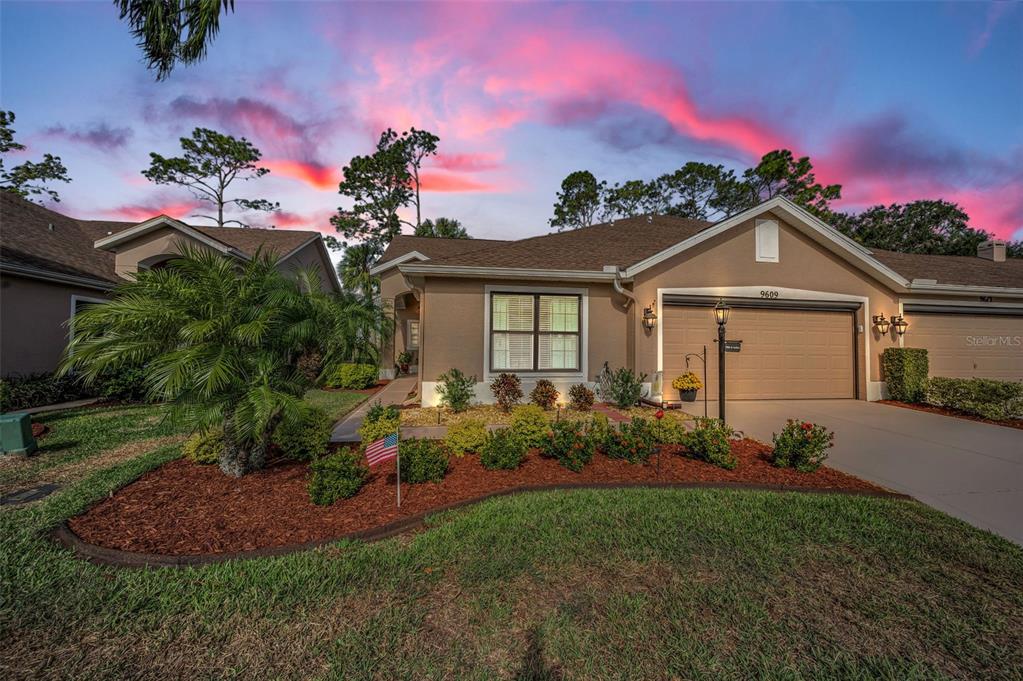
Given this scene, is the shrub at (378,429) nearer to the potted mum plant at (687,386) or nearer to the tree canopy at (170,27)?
the tree canopy at (170,27)

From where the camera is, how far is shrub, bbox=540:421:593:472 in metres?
4.86

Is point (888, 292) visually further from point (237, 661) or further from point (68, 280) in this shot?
point (68, 280)

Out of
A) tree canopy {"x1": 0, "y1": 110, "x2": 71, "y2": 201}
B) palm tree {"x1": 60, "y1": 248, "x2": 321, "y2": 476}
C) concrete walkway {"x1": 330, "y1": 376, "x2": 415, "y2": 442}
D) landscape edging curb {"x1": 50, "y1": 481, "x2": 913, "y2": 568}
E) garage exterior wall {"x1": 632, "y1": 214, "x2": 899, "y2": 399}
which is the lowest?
landscape edging curb {"x1": 50, "y1": 481, "x2": 913, "y2": 568}

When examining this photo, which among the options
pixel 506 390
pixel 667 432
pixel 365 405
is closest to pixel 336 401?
pixel 365 405

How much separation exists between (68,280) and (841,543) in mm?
15509

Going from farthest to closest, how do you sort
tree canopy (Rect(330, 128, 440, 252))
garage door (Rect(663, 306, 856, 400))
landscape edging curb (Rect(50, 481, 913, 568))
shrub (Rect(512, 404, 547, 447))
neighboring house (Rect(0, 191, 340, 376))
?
tree canopy (Rect(330, 128, 440, 252)) → garage door (Rect(663, 306, 856, 400)) → neighboring house (Rect(0, 191, 340, 376)) → shrub (Rect(512, 404, 547, 447)) → landscape edging curb (Rect(50, 481, 913, 568))

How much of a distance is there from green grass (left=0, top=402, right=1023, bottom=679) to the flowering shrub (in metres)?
5.90

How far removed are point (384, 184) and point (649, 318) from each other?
25.3m

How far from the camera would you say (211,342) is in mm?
4148

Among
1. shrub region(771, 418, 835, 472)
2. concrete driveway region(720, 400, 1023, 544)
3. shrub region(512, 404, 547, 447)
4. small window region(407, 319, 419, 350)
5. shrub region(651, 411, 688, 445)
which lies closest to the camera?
concrete driveway region(720, 400, 1023, 544)

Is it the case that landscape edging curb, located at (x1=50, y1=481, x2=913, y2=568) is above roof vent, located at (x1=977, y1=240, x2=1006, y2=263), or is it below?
below

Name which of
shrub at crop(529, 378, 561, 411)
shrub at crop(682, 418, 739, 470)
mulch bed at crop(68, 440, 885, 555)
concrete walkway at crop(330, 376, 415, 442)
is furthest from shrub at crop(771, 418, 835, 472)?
concrete walkway at crop(330, 376, 415, 442)

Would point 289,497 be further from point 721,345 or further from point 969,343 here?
point 969,343

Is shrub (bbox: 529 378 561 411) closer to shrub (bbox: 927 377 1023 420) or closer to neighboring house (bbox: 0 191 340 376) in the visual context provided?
neighboring house (bbox: 0 191 340 376)
